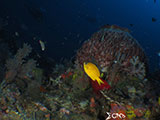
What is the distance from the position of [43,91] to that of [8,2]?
46.2m

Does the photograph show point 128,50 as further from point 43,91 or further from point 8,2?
point 8,2

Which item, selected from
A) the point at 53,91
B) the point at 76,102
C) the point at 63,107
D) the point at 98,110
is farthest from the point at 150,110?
the point at 53,91

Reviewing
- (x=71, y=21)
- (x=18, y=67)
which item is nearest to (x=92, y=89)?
(x=18, y=67)

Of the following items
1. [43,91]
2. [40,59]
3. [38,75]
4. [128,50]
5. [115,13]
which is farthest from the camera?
[115,13]

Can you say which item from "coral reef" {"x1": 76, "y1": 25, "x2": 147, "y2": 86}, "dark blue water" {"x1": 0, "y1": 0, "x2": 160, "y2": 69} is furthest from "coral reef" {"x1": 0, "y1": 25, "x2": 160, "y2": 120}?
"dark blue water" {"x1": 0, "y1": 0, "x2": 160, "y2": 69}

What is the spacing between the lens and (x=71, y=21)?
69625 millimetres

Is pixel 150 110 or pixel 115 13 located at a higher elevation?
pixel 115 13

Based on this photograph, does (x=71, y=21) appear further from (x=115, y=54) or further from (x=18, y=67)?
(x=115, y=54)

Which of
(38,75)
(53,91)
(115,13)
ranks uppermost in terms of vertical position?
(115,13)

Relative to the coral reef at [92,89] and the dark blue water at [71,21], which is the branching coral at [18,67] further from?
the dark blue water at [71,21]

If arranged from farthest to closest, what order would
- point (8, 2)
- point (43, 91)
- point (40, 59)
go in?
1. point (8, 2)
2. point (40, 59)
3. point (43, 91)

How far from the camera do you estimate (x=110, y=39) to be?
5188 millimetres

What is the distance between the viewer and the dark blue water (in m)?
27.7

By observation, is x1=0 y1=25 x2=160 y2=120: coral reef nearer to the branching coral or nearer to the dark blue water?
the branching coral
